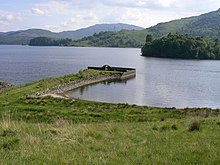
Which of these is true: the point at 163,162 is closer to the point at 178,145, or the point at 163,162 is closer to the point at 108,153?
the point at 108,153

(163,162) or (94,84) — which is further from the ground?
(163,162)

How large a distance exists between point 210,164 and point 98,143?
11.3ft

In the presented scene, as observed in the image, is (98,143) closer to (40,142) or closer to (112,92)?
(40,142)

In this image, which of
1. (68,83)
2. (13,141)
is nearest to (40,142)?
(13,141)

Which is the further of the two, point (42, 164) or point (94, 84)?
point (94, 84)

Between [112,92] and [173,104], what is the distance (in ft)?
58.4

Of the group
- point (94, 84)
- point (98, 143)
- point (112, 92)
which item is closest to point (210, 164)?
point (98, 143)

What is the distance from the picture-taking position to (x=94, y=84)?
93.0 meters

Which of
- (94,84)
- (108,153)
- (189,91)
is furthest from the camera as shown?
(94,84)

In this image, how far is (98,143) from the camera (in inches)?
390

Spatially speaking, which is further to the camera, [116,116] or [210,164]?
[116,116]

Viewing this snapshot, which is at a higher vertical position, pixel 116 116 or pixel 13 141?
pixel 13 141

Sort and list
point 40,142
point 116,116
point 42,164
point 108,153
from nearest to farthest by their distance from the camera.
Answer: point 42,164
point 108,153
point 40,142
point 116,116

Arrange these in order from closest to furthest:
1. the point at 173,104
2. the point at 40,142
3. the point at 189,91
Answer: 1. the point at 40,142
2. the point at 173,104
3. the point at 189,91
